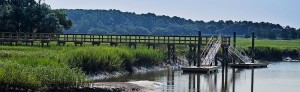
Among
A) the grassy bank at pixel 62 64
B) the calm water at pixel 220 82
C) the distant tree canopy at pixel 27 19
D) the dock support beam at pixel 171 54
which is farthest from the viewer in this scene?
the distant tree canopy at pixel 27 19

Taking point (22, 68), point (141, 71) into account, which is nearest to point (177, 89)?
point (22, 68)

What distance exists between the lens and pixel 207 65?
178 feet

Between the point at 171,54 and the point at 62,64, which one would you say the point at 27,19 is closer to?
the point at 171,54

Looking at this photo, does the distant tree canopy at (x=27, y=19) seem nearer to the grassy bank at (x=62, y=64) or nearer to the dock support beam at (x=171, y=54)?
the dock support beam at (x=171, y=54)

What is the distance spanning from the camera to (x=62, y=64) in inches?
1339

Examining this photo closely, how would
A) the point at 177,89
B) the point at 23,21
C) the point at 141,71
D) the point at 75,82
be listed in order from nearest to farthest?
the point at 75,82 → the point at 177,89 → the point at 141,71 → the point at 23,21

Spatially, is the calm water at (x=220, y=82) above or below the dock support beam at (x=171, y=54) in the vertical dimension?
below

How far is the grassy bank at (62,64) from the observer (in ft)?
89.0

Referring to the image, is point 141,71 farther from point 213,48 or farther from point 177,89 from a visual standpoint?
point 177,89

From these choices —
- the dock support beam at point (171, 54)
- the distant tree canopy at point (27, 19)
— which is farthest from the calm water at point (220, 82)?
the distant tree canopy at point (27, 19)

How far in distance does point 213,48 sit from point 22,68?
30.6 m

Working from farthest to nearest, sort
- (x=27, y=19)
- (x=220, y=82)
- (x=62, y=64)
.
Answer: (x=27, y=19) → (x=220, y=82) → (x=62, y=64)

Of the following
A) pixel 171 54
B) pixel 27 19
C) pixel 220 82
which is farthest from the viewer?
pixel 27 19

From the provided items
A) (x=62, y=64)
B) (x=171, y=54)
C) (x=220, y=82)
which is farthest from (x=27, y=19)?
(x=62, y=64)
